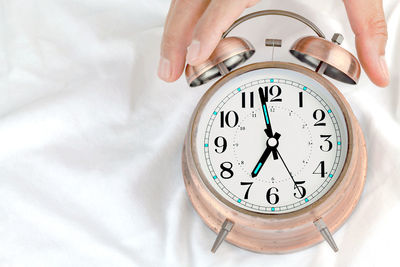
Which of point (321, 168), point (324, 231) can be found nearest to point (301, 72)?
point (321, 168)

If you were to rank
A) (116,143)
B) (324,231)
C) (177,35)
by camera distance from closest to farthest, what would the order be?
(324,231)
(177,35)
(116,143)

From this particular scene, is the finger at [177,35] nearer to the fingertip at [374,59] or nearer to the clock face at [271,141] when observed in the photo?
the clock face at [271,141]

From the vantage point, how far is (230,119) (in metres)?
1.03

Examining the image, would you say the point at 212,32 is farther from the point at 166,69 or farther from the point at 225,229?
the point at 225,229

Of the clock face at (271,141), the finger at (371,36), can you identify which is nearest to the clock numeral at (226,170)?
the clock face at (271,141)

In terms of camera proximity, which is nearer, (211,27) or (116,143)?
(211,27)

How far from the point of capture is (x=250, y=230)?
102 centimetres

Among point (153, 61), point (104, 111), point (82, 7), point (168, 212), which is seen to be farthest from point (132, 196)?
point (82, 7)

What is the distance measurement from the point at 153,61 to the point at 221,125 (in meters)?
0.32

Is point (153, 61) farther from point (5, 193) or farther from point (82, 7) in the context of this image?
point (5, 193)

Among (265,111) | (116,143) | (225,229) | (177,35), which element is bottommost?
(225,229)

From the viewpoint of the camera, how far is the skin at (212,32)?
39.0 inches

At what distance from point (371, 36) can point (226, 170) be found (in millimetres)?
370

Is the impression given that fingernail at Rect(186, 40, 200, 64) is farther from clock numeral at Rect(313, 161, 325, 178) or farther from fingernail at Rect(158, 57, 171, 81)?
Result: clock numeral at Rect(313, 161, 325, 178)
